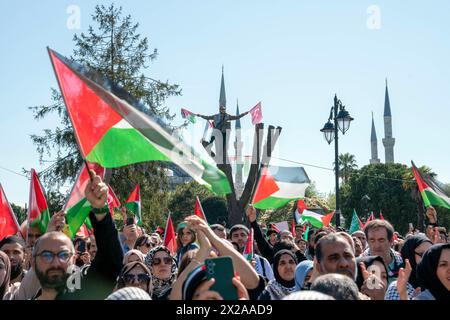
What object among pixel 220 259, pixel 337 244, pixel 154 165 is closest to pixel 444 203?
pixel 337 244

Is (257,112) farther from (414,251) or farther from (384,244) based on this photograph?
(414,251)

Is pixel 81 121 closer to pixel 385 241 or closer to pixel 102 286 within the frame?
pixel 102 286

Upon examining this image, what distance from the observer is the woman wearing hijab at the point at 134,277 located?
4.41 metres

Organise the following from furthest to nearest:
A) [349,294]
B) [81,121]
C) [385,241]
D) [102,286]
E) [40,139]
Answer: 1. [40,139]
2. [385,241]
3. [81,121]
4. [102,286]
5. [349,294]

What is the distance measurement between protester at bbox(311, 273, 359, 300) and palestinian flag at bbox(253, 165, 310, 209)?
329 inches

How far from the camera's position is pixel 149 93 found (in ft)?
80.4

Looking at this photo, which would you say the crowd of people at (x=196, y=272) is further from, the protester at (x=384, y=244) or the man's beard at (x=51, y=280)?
the protester at (x=384, y=244)

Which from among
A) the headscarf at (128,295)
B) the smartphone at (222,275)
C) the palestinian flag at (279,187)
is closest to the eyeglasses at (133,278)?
the headscarf at (128,295)

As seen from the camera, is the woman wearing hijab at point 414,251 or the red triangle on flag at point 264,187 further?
the red triangle on flag at point 264,187

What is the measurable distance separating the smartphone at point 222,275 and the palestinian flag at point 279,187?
339 inches

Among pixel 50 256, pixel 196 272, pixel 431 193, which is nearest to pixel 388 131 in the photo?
pixel 431 193

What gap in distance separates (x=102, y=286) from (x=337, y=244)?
158 cm

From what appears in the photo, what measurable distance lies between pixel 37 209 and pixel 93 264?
2.63 metres

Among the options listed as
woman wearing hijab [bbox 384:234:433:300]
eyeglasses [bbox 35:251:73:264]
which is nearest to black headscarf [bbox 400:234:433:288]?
woman wearing hijab [bbox 384:234:433:300]
